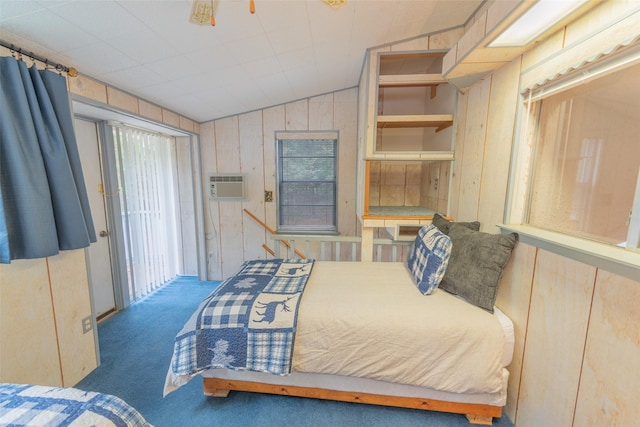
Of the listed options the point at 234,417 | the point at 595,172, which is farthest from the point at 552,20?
the point at 234,417

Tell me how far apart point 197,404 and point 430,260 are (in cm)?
180

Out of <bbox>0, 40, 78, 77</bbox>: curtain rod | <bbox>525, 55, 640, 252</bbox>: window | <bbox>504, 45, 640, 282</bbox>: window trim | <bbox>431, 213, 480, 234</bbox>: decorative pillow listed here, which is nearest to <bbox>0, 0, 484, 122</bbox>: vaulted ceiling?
<bbox>0, 40, 78, 77</bbox>: curtain rod

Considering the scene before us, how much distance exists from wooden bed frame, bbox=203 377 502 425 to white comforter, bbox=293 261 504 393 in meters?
0.18

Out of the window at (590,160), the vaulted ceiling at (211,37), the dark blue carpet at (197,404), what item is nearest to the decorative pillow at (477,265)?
the window at (590,160)

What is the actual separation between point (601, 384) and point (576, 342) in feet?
0.50

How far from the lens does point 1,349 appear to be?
1335 mm

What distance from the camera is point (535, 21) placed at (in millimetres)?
1114

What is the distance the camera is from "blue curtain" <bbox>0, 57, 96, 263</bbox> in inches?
50.3

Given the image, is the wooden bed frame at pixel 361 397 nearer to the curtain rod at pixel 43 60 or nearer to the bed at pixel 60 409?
the bed at pixel 60 409

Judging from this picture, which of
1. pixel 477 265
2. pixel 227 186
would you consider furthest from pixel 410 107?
pixel 227 186

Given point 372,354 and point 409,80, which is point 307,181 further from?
point 372,354

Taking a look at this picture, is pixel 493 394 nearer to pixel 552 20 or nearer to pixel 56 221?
pixel 552 20

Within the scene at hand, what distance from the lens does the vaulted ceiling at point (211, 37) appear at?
125 centimetres

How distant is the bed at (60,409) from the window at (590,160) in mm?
1883
